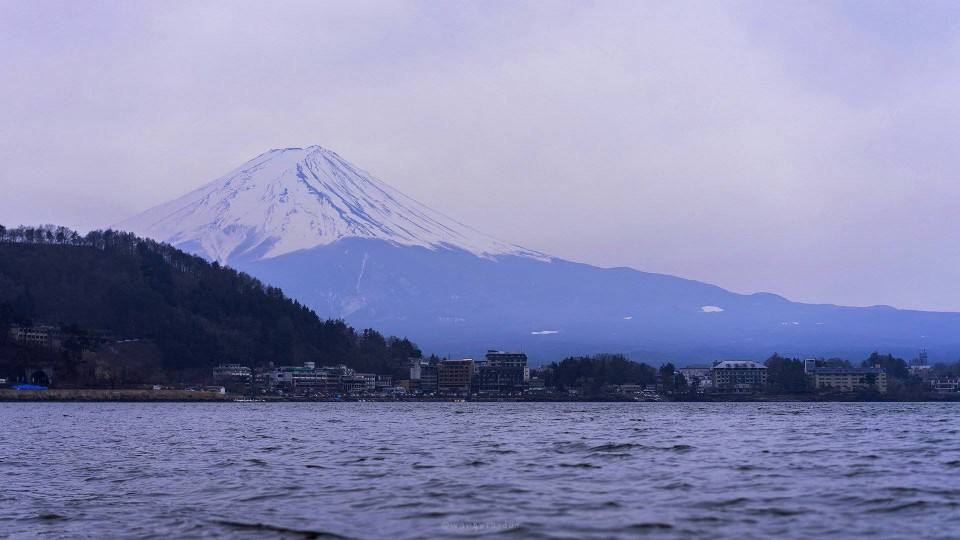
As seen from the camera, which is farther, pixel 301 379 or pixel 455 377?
pixel 455 377

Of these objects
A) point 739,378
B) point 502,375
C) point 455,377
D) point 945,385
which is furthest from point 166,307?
point 945,385

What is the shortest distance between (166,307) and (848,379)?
90.6 m

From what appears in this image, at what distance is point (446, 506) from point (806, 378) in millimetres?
141544

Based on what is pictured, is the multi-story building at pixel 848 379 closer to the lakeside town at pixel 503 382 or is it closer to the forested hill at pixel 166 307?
the lakeside town at pixel 503 382

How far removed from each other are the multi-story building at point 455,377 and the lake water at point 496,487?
385 ft

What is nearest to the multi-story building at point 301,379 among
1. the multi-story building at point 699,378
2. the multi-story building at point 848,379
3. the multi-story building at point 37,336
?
the multi-story building at point 37,336

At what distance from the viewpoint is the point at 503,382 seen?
16438cm

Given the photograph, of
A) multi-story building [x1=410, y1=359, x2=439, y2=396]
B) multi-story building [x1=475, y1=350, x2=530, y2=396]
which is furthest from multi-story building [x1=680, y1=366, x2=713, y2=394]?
multi-story building [x1=410, y1=359, x2=439, y2=396]

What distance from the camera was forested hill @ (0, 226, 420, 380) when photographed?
163625mm

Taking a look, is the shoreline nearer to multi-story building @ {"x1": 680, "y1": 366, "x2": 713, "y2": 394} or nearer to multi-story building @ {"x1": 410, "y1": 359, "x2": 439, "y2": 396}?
multi-story building @ {"x1": 410, "y1": 359, "x2": 439, "y2": 396}

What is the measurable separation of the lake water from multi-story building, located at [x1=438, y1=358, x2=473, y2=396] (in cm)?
11745

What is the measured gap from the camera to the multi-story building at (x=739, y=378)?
159 meters

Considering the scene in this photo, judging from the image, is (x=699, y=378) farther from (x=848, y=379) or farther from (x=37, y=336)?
(x=37, y=336)

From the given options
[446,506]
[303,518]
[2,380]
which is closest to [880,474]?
[446,506]
